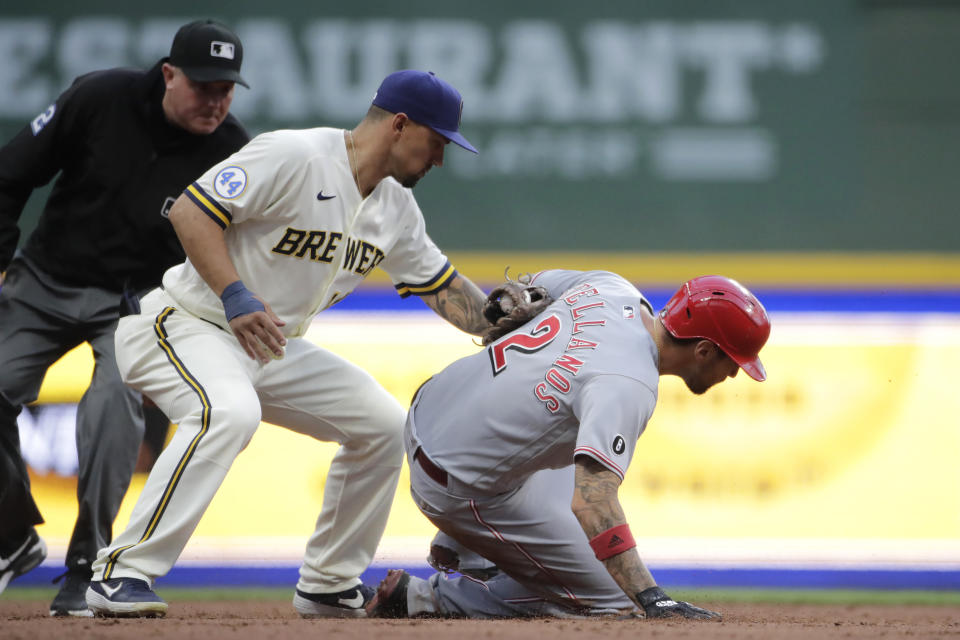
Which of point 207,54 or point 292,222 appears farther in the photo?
point 207,54

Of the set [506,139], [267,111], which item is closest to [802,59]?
[506,139]

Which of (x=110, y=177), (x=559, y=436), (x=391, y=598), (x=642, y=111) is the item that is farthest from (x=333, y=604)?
(x=642, y=111)

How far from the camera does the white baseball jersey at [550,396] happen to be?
345 cm

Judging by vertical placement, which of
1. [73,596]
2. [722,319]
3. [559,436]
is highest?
[722,319]

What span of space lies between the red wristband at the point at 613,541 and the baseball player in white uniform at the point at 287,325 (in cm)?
104

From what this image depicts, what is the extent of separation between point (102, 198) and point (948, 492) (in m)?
4.31

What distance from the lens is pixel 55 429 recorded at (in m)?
6.18

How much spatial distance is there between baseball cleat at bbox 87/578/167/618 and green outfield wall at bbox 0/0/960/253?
3.89 m

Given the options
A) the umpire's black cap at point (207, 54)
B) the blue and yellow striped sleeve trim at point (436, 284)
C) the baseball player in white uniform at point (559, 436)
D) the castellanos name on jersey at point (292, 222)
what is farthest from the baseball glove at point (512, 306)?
the umpire's black cap at point (207, 54)

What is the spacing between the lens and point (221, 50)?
4.26m

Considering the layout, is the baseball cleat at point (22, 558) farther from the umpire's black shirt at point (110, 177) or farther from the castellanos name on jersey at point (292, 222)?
the castellanos name on jersey at point (292, 222)

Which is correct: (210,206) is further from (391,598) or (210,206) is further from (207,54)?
(391,598)

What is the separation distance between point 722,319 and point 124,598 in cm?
194

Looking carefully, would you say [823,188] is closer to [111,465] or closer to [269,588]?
[269,588]
